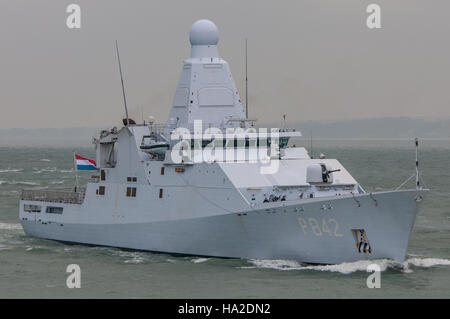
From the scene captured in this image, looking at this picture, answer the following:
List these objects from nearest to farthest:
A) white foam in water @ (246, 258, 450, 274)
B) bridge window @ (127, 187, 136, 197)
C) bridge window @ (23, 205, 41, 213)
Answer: white foam in water @ (246, 258, 450, 274) → bridge window @ (127, 187, 136, 197) → bridge window @ (23, 205, 41, 213)

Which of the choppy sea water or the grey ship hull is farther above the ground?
the grey ship hull

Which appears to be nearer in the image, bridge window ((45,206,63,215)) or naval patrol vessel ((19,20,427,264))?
naval patrol vessel ((19,20,427,264))

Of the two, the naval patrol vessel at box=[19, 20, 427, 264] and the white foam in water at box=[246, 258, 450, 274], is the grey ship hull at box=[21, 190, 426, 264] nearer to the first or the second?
the naval patrol vessel at box=[19, 20, 427, 264]

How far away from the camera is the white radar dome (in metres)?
35.0

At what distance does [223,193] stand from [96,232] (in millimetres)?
7059

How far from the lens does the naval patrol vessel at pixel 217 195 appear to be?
94.6ft

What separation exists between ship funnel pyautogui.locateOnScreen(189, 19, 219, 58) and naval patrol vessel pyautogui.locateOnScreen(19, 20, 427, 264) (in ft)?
0.13

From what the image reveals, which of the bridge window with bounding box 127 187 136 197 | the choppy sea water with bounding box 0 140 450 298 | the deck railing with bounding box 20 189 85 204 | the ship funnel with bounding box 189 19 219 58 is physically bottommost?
the choppy sea water with bounding box 0 140 450 298

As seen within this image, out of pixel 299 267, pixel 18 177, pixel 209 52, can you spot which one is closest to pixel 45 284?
pixel 299 267

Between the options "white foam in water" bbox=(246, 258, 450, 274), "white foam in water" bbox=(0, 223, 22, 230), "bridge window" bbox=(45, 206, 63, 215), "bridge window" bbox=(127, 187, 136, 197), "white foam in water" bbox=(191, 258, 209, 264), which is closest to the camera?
"white foam in water" bbox=(246, 258, 450, 274)

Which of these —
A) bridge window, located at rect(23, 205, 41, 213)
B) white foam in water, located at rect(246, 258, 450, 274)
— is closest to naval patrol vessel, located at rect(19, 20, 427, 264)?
white foam in water, located at rect(246, 258, 450, 274)

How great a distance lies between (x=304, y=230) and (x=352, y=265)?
6.28ft
